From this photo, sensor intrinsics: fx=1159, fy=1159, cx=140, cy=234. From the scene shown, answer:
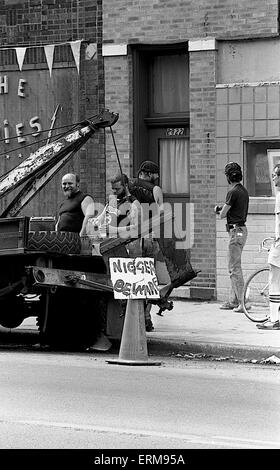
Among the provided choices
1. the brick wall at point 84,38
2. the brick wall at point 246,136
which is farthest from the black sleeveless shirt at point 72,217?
the brick wall at point 84,38

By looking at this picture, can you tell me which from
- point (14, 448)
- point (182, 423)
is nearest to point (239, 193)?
point (182, 423)

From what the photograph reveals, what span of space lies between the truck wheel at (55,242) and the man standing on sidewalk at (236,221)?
356cm

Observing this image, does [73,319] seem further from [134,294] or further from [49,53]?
[49,53]

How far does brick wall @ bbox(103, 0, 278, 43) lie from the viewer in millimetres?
16688

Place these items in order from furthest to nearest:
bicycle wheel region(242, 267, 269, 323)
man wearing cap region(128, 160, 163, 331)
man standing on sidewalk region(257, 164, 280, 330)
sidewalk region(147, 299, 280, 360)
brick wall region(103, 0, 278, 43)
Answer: brick wall region(103, 0, 278, 43) → bicycle wheel region(242, 267, 269, 323) → man wearing cap region(128, 160, 163, 331) → man standing on sidewalk region(257, 164, 280, 330) → sidewalk region(147, 299, 280, 360)

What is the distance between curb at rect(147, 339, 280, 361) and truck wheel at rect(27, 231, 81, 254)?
1598 millimetres

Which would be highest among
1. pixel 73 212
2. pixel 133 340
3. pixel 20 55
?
pixel 20 55

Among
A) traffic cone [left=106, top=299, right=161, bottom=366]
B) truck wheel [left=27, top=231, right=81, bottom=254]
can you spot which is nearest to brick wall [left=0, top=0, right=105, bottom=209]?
truck wheel [left=27, top=231, right=81, bottom=254]

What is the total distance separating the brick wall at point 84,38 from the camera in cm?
1797

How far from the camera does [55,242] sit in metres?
12.5

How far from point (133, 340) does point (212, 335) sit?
1.94 meters

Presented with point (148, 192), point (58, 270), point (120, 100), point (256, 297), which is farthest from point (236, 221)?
point (58, 270)

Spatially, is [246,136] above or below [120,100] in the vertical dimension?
below

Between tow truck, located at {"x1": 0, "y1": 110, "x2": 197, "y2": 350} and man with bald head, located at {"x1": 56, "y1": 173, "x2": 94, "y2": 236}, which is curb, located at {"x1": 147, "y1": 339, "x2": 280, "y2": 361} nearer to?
tow truck, located at {"x1": 0, "y1": 110, "x2": 197, "y2": 350}
